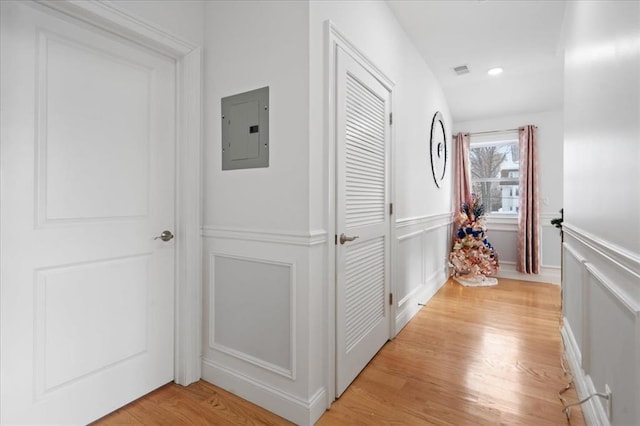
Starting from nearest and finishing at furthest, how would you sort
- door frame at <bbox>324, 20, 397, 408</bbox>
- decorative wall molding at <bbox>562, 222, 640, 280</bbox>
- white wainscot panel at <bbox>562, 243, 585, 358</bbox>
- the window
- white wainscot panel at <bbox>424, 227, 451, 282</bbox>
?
decorative wall molding at <bbox>562, 222, 640, 280</bbox>, door frame at <bbox>324, 20, 397, 408</bbox>, white wainscot panel at <bbox>562, 243, 585, 358</bbox>, white wainscot panel at <bbox>424, 227, 451, 282</bbox>, the window

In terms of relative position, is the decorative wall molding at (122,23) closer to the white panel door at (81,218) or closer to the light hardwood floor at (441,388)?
the white panel door at (81,218)

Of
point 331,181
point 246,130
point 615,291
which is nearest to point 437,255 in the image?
point 331,181

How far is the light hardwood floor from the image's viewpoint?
1.63 meters

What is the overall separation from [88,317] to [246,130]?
1.23 m

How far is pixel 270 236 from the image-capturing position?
1698 millimetres

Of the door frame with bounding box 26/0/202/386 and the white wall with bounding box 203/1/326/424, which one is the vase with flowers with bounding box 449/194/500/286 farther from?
the door frame with bounding box 26/0/202/386

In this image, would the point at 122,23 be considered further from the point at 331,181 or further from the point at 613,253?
the point at 613,253

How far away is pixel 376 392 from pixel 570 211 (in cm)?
177

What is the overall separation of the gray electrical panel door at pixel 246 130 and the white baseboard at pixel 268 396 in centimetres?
119

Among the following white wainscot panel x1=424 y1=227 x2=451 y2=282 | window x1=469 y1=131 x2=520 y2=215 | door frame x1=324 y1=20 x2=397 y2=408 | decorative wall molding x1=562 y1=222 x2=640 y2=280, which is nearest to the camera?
decorative wall molding x1=562 y1=222 x2=640 y2=280

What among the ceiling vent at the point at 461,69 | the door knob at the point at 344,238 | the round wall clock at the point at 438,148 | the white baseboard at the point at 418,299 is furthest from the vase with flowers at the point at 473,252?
the door knob at the point at 344,238

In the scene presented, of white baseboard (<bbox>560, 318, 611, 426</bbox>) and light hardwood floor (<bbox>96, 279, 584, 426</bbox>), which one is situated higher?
white baseboard (<bbox>560, 318, 611, 426</bbox>)

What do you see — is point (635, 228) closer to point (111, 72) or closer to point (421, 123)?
point (111, 72)

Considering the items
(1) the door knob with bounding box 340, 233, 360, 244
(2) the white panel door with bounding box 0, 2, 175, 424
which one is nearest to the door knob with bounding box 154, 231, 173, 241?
(2) the white panel door with bounding box 0, 2, 175, 424
